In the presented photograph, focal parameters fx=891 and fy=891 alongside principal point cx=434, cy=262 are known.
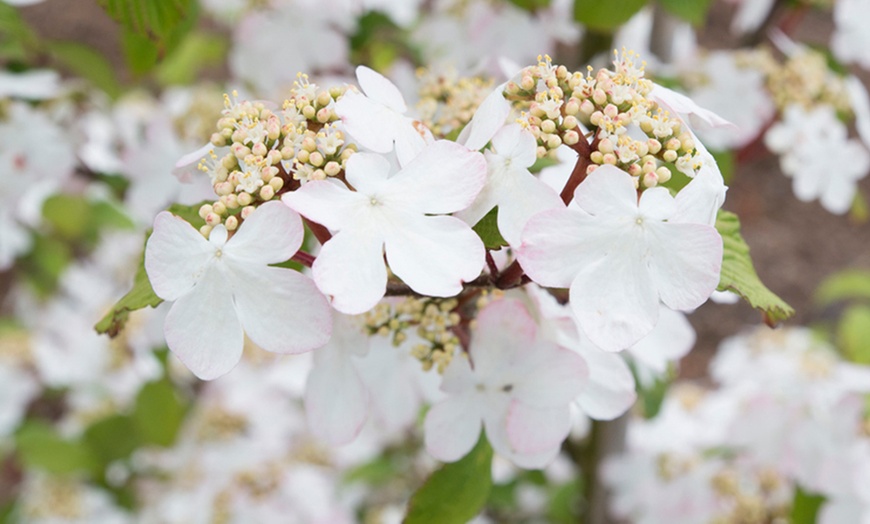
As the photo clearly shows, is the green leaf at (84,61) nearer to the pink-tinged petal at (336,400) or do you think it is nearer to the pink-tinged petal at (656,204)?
the pink-tinged petal at (336,400)

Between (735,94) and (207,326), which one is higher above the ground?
(207,326)

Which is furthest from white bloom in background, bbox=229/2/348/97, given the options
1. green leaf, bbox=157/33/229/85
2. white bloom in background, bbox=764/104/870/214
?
white bloom in background, bbox=764/104/870/214

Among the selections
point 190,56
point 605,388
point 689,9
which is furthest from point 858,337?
point 190,56

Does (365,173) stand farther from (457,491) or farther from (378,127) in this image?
(457,491)

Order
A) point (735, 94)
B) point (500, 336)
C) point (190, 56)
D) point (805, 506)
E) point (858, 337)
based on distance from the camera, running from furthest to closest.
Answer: point (190, 56) < point (858, 337) < point (735, 94) < point (805, 506) < point (500, 336)

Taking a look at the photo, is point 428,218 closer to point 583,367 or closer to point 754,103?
point 583,367

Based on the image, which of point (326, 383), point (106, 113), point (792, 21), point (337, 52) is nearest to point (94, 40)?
point (106, 113)
